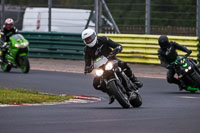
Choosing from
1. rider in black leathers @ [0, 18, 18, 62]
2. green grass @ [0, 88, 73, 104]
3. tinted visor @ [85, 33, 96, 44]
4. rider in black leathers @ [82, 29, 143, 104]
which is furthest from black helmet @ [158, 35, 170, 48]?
rider in black leathers @ [0, 18, 18, 62]

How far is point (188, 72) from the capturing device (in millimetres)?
16938

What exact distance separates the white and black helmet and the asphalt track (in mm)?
1096

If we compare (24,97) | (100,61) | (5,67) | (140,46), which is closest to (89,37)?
(100,61)

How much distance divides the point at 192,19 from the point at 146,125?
13024 mm

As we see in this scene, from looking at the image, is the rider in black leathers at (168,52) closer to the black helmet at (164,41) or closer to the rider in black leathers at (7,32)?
the black helmet at (164,41)

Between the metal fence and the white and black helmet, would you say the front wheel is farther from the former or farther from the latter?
the white and black helmet

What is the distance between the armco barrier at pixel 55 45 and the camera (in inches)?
1027

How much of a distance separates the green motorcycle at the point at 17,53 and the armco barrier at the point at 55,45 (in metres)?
3.63

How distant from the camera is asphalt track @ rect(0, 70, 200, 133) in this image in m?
9.44

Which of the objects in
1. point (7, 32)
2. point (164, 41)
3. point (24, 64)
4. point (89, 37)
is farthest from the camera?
point (7, 32)

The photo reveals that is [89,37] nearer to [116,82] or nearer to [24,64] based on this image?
[116,82]

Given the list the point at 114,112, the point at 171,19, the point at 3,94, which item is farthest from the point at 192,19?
the point at 114,112

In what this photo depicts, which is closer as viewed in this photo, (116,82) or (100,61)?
(116,82)

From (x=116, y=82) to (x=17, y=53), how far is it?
993 cm
